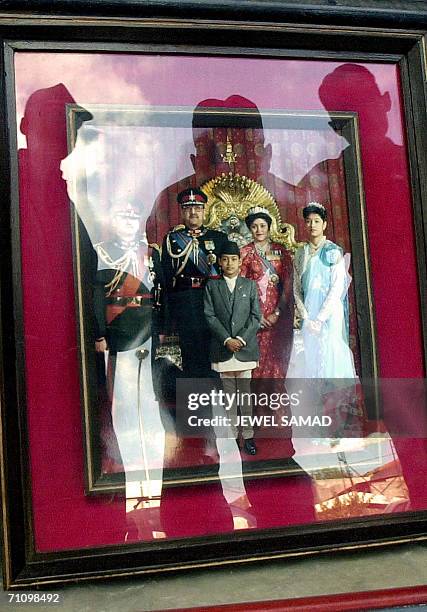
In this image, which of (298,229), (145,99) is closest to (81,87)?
(145,99)

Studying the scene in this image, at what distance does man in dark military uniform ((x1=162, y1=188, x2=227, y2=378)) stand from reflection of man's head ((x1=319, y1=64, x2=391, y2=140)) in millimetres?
216

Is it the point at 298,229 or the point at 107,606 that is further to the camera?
the point at 298,229

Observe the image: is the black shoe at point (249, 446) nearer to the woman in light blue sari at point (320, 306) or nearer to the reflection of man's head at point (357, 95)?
the woman in light blue sari at point (320, 306)

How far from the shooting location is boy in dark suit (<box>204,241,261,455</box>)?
701 millimetres

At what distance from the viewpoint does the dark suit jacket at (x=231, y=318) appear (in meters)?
0.70

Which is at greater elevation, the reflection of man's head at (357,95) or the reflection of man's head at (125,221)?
the reflection of man's head at (357,95)

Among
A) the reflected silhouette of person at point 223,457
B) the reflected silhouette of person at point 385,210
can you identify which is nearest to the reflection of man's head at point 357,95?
the reflected silhouette of person at point 385,210

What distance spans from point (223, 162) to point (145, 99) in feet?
0.40

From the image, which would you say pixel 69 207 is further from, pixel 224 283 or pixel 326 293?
pixel 326 293

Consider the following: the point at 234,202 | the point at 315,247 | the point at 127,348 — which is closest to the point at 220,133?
the point at 234,202

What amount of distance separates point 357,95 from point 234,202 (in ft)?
0.72

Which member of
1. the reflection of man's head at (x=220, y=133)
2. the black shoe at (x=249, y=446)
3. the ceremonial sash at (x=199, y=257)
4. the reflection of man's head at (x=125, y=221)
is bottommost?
the black shoe at (x=249, y=446)

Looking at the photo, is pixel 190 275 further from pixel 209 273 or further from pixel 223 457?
pixel 223 457

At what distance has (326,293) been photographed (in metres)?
0.73
